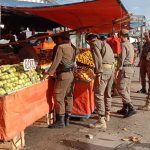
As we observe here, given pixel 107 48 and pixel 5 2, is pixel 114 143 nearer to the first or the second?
pixel 107 48

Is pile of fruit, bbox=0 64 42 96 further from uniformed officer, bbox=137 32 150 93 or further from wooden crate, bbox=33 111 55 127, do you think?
uniformed officer, bbox=137 32 150 93

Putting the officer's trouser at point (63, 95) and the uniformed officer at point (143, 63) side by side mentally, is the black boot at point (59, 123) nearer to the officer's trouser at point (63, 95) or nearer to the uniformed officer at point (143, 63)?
the officer's trouser at point (63, 95)

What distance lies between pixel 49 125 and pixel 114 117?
1.99 metres

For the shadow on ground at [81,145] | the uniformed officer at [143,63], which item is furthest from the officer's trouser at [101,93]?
the uniformed officer at [143,63]

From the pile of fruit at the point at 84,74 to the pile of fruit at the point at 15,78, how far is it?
4.00ft

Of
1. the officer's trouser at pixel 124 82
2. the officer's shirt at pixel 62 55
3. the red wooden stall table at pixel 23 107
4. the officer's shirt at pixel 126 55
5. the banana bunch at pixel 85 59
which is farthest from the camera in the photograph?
the banana bunch at pixel 85 59

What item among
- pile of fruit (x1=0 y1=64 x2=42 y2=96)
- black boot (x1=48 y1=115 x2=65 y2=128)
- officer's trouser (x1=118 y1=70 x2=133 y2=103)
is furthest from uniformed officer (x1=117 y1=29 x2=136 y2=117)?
pile of fruit (x1=0 y1=64 x2=42 y2=96)

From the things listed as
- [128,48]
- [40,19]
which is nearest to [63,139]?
[128,48]

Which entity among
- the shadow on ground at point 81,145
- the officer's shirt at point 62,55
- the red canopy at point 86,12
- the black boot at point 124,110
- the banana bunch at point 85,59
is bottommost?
the shadow on ground at point 81,145

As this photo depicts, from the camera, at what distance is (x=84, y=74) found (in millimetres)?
9227

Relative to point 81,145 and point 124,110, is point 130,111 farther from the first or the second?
point 81,145

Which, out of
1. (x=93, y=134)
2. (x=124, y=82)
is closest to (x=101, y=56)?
(x=124, y=82)

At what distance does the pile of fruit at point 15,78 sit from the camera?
677 cm

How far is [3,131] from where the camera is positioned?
20.5 ft
